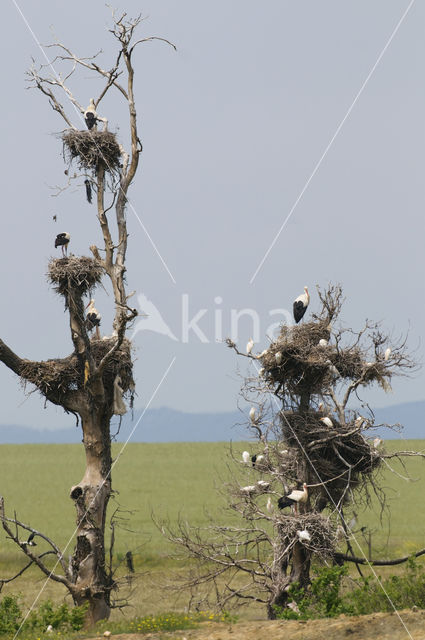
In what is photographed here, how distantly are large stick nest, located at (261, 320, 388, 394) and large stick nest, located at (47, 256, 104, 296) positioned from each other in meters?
3.40

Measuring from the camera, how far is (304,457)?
15836 mm

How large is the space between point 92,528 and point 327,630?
6487 millimetres

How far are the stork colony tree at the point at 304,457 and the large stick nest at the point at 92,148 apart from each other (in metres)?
4.75

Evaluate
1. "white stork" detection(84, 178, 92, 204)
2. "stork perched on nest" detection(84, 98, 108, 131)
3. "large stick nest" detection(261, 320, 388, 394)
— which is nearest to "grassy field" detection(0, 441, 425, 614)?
"large stick nest" detection(261, 320, 388, 394)

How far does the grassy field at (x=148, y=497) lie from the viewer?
23766mm

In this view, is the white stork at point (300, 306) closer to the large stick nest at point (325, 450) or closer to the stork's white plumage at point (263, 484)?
the large stick nest at point (325, 450)

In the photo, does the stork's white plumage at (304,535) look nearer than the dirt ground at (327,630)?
No

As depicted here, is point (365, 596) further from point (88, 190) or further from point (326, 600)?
point (88, 190)

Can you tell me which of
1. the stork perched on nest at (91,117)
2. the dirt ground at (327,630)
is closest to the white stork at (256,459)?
the dirt ground at (327,630)

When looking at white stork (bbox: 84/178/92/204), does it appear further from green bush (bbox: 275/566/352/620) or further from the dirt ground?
the dirt ground

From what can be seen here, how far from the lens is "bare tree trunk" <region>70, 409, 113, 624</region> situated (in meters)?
15.4

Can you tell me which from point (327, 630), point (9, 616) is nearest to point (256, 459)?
point (9, 616)

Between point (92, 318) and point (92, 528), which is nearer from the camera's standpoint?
point (92, 528)

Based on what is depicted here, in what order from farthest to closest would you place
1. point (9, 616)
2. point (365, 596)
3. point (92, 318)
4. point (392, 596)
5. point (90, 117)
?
point (90, 117) → point (92, 318) → point (9, 616) → point (365, 596) → point (392, 596)
